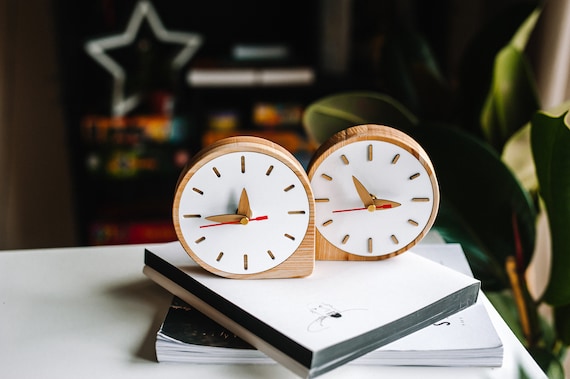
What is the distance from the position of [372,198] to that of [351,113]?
354 mm

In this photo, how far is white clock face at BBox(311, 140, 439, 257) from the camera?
661 millimetres

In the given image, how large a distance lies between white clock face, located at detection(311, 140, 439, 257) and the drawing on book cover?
4.4 inches

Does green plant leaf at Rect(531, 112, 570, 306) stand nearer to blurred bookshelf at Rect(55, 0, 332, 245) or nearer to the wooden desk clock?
the wooden desk clock

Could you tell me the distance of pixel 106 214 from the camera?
2127 mm

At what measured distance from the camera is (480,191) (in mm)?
862

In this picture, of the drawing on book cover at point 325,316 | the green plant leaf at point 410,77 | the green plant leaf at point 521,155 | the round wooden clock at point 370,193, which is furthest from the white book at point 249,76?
the drawing on book cover at point 325,316

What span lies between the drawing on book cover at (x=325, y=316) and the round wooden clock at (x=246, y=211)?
0.24 ft

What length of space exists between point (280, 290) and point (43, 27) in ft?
5.80

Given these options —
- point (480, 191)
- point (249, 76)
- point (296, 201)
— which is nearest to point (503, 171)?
point (480, 191)

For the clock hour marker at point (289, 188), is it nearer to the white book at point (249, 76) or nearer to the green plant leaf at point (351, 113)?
the green plant leaf at point (351, 113)

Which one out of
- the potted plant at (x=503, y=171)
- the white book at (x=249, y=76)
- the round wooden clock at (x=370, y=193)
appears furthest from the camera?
the white book at (x=249, y=76)

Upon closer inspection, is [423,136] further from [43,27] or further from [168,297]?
Answer: [43,27]

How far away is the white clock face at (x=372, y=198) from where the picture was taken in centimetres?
66

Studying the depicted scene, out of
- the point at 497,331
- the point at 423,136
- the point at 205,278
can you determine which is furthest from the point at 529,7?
the point at 205,278
